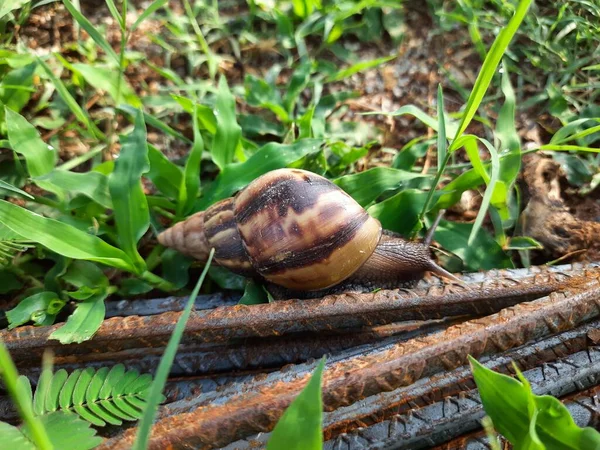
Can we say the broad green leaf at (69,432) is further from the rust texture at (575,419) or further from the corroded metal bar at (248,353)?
the rust texture at (575,419)

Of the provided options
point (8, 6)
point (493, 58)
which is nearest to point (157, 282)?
point (8, 6)

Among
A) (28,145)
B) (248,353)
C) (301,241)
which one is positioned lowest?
(248,353)

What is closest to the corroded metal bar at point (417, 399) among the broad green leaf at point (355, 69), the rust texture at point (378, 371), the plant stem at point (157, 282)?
the rust texture at point (378, 371)

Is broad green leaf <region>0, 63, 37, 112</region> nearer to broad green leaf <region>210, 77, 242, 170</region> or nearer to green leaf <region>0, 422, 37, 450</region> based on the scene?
broad green leaf <region>210, 77, 242, 170</region>

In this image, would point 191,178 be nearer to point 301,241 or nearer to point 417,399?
point 301,241

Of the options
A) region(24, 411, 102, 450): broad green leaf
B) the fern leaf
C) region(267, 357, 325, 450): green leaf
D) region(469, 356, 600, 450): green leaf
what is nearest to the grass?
the fern leaf

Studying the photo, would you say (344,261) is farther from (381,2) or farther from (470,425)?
(381,2)

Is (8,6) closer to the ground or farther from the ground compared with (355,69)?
farther from the ground
